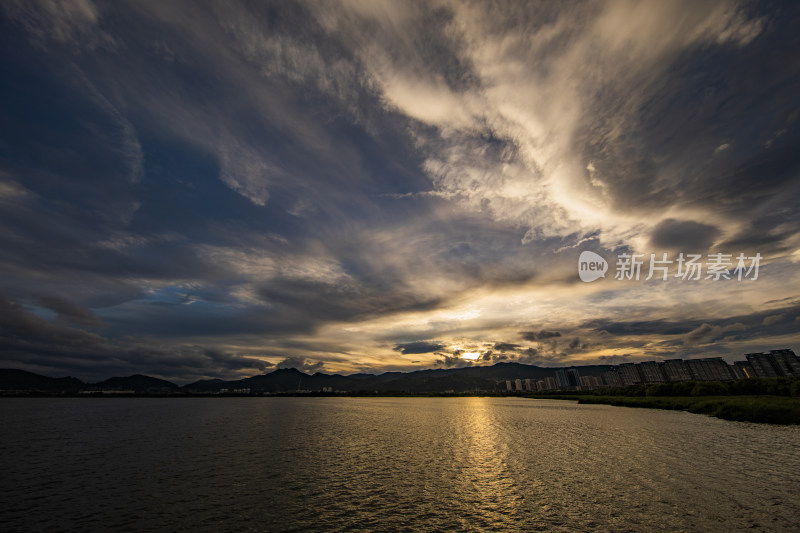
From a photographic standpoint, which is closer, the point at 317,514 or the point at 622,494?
the point at 317,514

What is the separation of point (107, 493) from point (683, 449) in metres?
72.4

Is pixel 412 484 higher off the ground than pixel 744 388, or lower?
lower

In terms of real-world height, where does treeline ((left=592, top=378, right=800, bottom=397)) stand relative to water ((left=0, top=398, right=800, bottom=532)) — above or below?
above

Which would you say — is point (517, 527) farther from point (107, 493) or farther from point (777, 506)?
point (107, 493)

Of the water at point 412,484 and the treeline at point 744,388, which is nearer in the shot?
the water at point 412,484

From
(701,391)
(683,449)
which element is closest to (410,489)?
(683,449)

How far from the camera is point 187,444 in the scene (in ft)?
203

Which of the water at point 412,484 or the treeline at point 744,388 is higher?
the treeline at point 744,388

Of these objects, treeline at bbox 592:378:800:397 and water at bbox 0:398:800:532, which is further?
treeline at bbox 592:378:800:397

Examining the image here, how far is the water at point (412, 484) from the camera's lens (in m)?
26.0

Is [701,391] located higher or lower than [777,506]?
higher

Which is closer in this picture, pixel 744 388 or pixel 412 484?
pixel 412 484

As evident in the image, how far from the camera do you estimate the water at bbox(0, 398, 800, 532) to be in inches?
1025

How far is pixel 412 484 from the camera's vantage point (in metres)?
36.1
